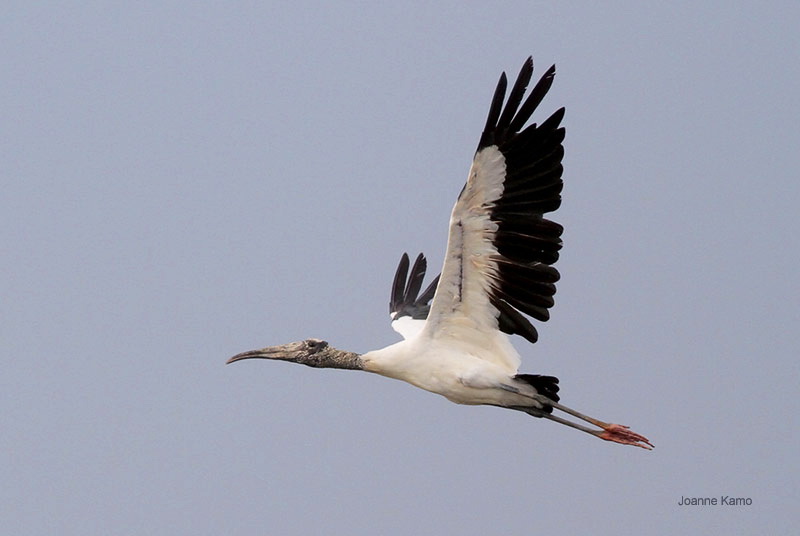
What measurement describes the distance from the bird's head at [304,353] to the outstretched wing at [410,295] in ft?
5.60

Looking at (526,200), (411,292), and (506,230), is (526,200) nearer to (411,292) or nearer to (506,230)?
(506,230)

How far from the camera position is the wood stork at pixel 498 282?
1344cm

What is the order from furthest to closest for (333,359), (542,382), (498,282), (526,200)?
(333,359)
(542,382)
(498,282)
(526,200)

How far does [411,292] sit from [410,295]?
0.21 feet

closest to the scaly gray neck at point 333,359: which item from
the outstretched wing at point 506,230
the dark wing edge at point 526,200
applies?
the outstretched wing at point 506,230

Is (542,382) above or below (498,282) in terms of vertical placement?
below

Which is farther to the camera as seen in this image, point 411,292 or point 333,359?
point 411,292

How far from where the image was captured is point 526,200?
13.7 m

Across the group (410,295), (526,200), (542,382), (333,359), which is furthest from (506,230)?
(410,295)

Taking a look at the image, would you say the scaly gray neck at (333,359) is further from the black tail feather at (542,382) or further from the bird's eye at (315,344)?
the black tail feather at (542,382)

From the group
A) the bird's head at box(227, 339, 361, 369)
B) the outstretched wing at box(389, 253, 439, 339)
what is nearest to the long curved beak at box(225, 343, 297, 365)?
the bird's head at box(227, 339, 361, 369)

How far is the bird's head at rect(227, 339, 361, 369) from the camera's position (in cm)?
1562

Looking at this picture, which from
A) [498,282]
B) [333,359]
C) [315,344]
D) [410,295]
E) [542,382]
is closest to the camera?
[498,282]

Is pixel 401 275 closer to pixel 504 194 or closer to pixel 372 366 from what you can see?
pixel 372 366
